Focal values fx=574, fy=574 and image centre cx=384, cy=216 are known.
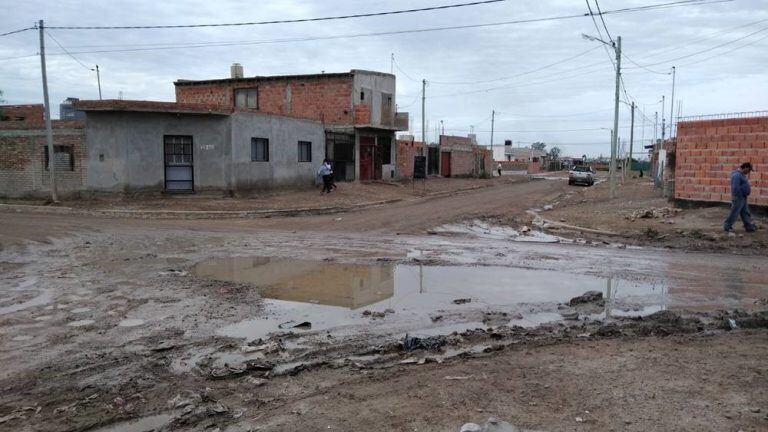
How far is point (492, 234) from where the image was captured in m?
16.3

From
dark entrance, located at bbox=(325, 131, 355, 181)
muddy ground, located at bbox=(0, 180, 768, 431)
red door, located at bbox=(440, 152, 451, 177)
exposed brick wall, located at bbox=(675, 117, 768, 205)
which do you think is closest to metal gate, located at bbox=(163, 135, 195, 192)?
dark entrance, located at bbox=(325, 131, 355, 181)

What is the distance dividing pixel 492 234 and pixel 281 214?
27.8ft

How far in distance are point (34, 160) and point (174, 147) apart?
6.08m

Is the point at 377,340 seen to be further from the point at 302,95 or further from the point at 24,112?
the point at 24,112

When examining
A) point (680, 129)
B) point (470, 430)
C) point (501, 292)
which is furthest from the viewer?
point (680, 129)

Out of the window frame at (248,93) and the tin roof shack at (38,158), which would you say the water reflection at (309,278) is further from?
the window frame at (248,93)

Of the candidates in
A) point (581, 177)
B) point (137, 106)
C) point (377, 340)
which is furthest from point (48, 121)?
point (581, 177)

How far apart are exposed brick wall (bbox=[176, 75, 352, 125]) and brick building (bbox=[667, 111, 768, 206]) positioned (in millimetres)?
19567

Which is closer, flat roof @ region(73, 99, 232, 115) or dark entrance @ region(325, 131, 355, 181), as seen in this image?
flat roof @ region(73, 99, 232, 115)

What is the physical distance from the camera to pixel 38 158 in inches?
952

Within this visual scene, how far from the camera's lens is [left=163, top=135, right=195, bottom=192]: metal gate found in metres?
23.8

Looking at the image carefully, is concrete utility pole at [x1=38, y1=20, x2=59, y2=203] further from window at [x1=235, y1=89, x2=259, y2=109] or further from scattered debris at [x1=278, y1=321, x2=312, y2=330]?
scattered debris at [x1=278, y1=321, x2=312, y2=330]

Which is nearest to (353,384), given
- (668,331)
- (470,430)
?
(470,430)

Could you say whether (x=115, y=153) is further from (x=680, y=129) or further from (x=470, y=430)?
(x=470, y=430)
